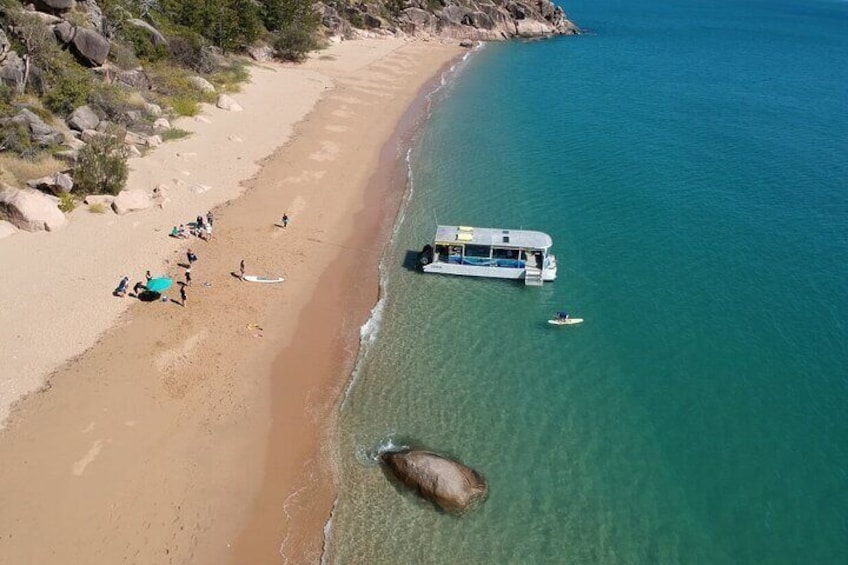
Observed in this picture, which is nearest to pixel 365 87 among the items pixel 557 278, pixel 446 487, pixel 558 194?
pixel 558 194

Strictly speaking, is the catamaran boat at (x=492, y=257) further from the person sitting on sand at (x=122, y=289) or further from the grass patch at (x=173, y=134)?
the grass patch at (x=173, y=134)

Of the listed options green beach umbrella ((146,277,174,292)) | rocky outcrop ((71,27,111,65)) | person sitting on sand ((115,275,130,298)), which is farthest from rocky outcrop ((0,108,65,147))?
green beach umbrella ((146,277,174,292))

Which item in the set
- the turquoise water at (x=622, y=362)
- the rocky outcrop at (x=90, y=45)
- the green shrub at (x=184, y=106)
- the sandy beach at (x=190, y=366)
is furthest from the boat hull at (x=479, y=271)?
the rocky outcrop at (x=90, y=45)

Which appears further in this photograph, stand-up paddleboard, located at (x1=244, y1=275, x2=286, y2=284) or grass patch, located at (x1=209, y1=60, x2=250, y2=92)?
grass patch, located at (x1=209, y1=60, x2=250, y2=92)

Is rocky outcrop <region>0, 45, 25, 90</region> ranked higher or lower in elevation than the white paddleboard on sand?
higher

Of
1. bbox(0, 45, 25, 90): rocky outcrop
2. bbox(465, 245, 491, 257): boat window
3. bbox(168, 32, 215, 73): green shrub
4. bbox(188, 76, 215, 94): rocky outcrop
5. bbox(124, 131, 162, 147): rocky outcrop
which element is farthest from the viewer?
bbox(168, 32, 215, 73): green shrub

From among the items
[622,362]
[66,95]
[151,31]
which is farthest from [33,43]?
[622,362]

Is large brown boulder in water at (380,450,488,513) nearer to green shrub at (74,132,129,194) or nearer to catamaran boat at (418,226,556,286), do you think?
catamaran boat at (418,226,556,286)
